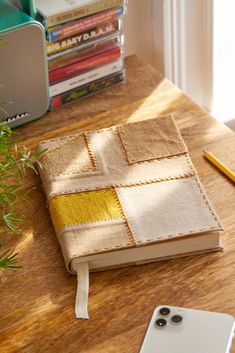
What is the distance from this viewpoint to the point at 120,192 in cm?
110

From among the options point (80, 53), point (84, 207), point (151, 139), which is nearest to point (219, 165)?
point (151, 139)

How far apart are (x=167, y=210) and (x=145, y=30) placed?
54 centimetres

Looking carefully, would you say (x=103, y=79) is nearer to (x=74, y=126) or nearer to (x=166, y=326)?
(x=74, y=126)

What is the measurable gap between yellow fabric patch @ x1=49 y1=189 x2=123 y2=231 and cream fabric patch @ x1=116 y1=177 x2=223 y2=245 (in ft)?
0.05

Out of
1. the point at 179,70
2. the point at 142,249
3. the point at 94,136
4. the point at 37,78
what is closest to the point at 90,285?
the point at 142,249

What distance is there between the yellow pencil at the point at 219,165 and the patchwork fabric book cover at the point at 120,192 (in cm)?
4

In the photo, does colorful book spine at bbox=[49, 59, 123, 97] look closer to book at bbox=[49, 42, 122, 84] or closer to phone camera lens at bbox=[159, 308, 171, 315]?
book at bbox=[49, 42, 122, 84]

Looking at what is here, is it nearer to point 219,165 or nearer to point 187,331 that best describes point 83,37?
point 219,165

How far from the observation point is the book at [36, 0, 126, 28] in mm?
1244

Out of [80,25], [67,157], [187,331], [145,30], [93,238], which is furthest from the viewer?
[145,30]

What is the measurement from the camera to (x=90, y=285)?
3.32ft

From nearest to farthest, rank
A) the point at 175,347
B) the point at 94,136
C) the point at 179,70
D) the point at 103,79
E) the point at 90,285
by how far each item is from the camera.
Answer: the point at 175,347, the point at 90,285, the point at 94,136, the point at 103,79, the point at 179,70

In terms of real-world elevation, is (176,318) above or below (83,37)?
below

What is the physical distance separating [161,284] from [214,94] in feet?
2.33
